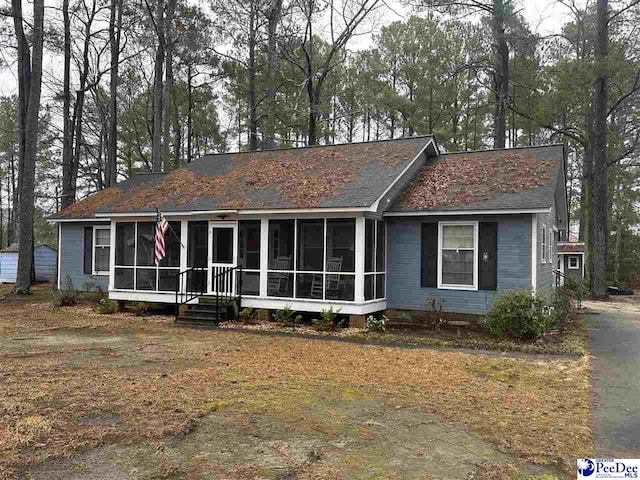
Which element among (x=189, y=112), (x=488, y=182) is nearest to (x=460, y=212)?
(x=488, y=182)

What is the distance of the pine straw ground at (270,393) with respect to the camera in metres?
4.50

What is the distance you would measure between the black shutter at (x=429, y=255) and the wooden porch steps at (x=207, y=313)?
4687mm

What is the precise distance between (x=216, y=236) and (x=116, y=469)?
9.65m

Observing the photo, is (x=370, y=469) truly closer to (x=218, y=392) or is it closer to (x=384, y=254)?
(x=218, y=392)

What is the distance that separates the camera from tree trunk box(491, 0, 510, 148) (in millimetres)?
21375

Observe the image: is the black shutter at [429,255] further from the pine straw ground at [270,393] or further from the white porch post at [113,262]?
the white porch post at [113,262]

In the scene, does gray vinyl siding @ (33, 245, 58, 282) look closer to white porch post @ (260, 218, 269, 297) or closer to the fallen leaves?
white porch post @ (260, 218, 269, 297)

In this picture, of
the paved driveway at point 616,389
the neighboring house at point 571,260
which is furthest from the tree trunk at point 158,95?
the neighboring house at point 571,260

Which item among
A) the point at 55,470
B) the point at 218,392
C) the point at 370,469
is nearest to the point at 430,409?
the point at 370,469

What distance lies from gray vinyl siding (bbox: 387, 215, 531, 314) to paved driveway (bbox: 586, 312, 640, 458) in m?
2.12

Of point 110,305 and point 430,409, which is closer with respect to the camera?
point 430,409

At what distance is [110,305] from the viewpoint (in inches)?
564

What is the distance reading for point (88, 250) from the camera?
700 inches

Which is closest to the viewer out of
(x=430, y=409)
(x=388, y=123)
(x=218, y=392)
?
(x=430, y=409)
